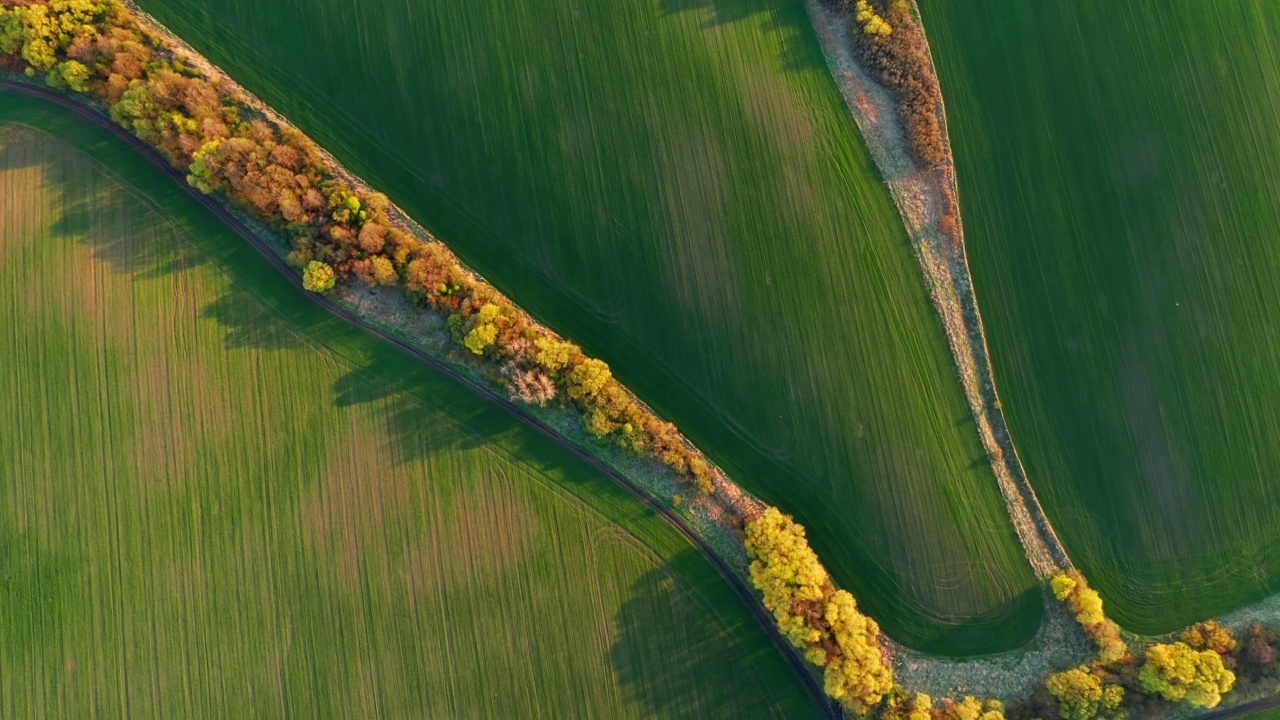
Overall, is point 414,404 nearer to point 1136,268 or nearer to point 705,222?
point 705,222

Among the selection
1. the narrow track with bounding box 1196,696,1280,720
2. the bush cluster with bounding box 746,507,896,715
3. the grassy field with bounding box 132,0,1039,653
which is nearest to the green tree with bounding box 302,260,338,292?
the grassy field with bounding box 132,0,1039,653

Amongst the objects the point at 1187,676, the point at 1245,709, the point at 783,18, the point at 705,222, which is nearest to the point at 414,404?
the point at 705,222

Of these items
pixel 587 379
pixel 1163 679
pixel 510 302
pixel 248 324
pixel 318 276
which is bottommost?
pixel 1163 679

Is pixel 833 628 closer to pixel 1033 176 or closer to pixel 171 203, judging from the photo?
pixel 1033 176

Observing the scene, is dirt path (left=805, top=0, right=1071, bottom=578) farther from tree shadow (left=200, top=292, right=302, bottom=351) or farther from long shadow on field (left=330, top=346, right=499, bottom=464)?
tree shadow (left=200, top=292, right=302, bottom=351)

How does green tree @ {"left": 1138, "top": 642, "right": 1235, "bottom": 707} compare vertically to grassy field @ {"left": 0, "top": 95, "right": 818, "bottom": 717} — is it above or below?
below

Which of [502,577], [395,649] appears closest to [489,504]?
[502,577]
